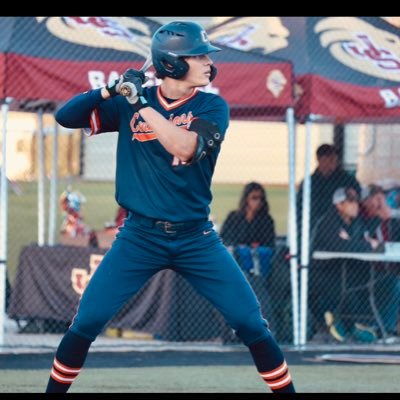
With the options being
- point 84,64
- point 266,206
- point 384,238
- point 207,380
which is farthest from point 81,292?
point 384,238

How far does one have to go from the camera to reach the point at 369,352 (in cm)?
1080

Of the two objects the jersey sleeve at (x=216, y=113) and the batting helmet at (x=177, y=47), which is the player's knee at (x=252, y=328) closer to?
the jersey sleeve at (x=216, y=113)

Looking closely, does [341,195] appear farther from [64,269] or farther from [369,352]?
[64,269]

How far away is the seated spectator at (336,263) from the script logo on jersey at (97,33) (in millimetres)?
2478

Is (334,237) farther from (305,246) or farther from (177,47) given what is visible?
(177,47)

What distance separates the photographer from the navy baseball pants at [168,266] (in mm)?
5879

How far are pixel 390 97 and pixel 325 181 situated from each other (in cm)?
122

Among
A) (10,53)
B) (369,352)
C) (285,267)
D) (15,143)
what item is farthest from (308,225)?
(15,143)

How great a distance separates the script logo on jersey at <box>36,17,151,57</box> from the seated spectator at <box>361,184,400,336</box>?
290 centimetres

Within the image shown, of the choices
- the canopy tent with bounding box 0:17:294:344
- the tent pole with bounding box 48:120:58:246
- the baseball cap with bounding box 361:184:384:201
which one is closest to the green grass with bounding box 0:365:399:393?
the canopy tent with bounding box 0:17:294:344

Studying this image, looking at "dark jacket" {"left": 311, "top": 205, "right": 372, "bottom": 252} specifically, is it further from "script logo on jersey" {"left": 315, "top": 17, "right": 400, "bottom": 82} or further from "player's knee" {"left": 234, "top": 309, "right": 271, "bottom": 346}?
"player's knee" {"left": 234, "top": 309, "right": 271, "bottom": 346}

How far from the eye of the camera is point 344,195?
38.6ft

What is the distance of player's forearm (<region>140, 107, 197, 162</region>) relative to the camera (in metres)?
5.63

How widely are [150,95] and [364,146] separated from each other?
864 cm
